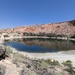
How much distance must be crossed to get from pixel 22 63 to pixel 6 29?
340 feet

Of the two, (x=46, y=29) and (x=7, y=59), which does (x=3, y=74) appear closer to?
(x=7, y=59)

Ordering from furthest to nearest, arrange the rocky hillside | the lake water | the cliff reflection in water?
the rocky hillside
the cliff reflection in water
the lake water

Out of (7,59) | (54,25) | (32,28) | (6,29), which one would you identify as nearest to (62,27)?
(54,25)

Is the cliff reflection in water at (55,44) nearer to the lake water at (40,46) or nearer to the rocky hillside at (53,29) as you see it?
the lake water at (40,46)

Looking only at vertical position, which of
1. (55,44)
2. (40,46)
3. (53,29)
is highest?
(53,29)

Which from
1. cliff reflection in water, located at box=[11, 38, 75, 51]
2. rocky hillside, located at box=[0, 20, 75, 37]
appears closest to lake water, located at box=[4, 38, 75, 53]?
cliff reflection in water, located at box=[11, 38, 75, 51]

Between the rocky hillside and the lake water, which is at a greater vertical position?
the rocky hillside

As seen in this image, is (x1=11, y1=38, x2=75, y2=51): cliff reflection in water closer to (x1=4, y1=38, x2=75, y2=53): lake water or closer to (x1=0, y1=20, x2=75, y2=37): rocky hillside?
(x1=4, y1=38, x2=75, y2=53): lake water

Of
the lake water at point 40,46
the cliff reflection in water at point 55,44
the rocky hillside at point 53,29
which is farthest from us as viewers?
the rocky hillside at point 53,29

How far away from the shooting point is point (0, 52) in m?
10.1

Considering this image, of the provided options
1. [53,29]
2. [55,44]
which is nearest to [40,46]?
[55,44]

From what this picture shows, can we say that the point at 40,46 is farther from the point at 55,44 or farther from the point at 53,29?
the point at 53,29

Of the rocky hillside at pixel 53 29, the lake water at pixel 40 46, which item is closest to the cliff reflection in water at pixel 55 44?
the lake water at pixel 40 46

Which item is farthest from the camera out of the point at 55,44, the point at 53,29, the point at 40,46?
the point at 53,29
